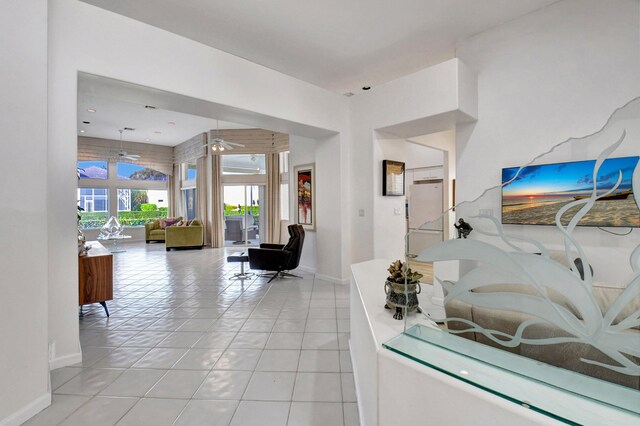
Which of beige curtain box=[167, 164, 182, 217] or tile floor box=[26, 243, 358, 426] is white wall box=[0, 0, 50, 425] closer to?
tile floor box=[26, 243, 358, 426]

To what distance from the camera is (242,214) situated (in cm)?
957

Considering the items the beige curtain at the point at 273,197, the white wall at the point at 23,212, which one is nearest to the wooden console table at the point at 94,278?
the white wall at the point at 23,212

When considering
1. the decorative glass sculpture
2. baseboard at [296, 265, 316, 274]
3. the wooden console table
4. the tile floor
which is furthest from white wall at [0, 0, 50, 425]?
the decorative glass sculpture

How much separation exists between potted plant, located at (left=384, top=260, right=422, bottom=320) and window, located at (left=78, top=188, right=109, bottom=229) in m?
11.7

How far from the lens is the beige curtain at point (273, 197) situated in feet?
28.4

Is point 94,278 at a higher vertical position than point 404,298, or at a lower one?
lower

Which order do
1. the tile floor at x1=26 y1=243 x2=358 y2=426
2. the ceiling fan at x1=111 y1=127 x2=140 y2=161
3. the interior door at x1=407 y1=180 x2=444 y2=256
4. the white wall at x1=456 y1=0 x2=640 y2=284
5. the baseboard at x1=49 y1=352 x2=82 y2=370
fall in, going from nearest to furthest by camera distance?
the tile floor at x1=26 y1=243 x2=358 y2=426 < the baseboard at x1=49 y1=352 x2=82 y2=370 < the white wall at x1=456 y1=0 x2=640 y2=284 < the interior door at x1=407 y1=180 x2=444 y2=256 < the ceiling fan at x1=111 y1=127 x2=140 y2=161

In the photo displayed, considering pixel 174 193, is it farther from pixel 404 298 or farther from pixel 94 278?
pixel 404 298

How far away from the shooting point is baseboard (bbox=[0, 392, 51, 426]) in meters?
1.80

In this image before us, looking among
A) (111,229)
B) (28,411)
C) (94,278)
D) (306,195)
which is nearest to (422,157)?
(306,195)

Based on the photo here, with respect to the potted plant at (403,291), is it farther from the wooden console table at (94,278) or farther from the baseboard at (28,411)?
the wooden console table at (94,278)

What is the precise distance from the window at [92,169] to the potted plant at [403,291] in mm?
11655

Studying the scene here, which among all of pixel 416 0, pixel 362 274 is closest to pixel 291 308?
pixel 362 274

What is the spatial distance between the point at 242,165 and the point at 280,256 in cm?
523
